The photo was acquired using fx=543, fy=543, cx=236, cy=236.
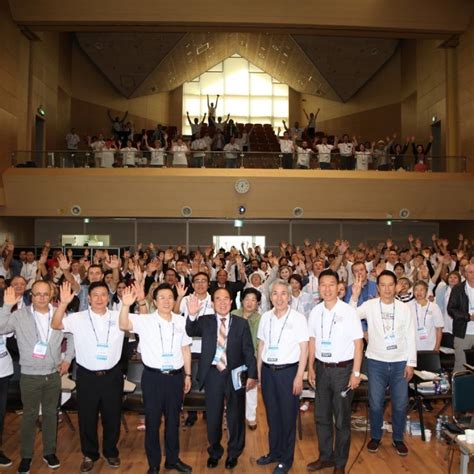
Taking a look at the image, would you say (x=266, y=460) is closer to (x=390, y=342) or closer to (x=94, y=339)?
(x=390, y=342)

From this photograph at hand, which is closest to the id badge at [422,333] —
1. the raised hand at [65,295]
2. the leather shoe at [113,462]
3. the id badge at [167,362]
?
the id badge at [167,362]

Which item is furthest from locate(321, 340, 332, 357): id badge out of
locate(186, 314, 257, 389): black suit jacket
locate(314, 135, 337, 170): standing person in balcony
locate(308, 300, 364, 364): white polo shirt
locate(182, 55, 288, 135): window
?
locate(182, 55, 288, 135): window

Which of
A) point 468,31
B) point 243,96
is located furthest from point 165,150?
point 243,96

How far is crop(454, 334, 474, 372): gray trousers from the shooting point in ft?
23.0

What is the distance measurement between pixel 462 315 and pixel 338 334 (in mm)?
2654

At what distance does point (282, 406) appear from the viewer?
509 cm

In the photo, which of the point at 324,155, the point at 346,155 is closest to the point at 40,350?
the point at 324,155

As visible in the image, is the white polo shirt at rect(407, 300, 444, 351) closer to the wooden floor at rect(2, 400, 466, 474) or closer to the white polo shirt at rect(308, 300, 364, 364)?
the wooden floor at rect(2, 400, 466, 474)

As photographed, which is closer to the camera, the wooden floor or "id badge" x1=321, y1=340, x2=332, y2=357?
"id badge" x1=321, y1=340, x2=332, y2=357

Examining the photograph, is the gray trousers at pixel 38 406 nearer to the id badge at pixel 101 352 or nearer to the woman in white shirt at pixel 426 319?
the id badge at pixel 101 352

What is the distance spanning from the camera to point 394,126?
22953mm

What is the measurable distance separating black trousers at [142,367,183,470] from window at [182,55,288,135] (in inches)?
1100

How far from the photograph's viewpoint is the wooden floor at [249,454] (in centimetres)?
528

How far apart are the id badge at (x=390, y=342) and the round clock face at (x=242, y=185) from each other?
12.3 meters
